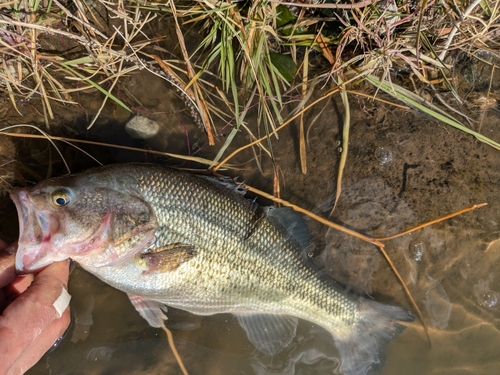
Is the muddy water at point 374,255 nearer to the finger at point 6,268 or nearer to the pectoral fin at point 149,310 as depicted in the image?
the pectoral fin at point 149,310

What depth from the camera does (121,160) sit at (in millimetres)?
2949

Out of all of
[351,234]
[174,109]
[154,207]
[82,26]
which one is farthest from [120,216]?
[351,234]

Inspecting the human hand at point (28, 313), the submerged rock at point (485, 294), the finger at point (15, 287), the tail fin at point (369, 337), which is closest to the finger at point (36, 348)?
the human hand at point (28, 313)

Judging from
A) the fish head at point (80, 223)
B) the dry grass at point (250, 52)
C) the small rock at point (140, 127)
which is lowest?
the fish head at point (80, 223)

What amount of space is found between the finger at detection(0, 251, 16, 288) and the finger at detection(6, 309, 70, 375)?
391 mm

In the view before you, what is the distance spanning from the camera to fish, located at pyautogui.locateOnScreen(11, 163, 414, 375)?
2.22 m

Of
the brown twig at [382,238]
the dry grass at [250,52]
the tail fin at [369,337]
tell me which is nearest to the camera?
the dry grass at [250,52]

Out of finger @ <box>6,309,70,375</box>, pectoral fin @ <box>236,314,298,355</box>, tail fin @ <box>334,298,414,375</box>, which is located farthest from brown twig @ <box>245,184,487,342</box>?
finger @ <box>6,309,70,375</box>

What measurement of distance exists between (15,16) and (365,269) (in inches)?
123

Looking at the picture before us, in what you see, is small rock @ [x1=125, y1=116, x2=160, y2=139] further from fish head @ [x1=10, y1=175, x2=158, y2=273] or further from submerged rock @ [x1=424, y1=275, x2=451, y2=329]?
submerged rock @ [x1=424, y1=275, x2=451, y2=329]

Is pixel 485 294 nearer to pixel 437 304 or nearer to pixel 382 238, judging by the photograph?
pixel 437 304

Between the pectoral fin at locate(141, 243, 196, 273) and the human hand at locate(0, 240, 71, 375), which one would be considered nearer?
the human hand at locate(0, 240, 71, 375)

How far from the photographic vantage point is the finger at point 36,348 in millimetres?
2195

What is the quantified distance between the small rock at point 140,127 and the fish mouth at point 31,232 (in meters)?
0.98
